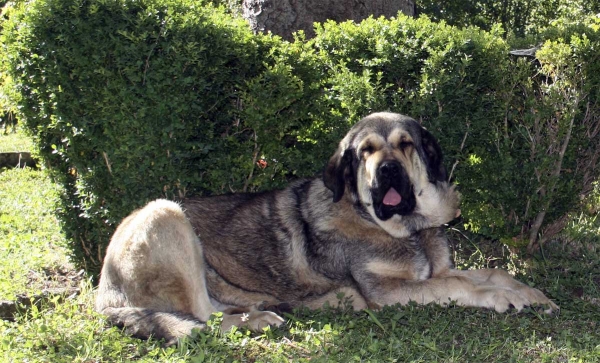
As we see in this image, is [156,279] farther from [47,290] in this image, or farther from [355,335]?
[47,290]

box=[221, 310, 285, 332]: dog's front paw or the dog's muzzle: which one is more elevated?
the dog's muzzle

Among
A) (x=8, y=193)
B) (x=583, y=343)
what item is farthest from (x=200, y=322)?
(x=8, y=193)

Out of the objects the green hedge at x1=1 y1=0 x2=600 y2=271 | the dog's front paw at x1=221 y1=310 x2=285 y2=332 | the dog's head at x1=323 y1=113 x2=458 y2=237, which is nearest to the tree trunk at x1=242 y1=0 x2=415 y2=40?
the green hedge at x1=1 y1=0 x2=600 y2=271

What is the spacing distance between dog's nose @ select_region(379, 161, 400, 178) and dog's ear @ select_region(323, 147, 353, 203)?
425 mm

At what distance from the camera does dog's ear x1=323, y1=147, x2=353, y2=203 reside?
5508mm

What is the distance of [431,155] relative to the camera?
5.55 m

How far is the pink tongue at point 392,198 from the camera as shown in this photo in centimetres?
529

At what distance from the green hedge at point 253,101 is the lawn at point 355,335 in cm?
88

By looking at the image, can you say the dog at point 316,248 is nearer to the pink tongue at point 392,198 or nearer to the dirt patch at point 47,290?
the pink tongue at point 392,198

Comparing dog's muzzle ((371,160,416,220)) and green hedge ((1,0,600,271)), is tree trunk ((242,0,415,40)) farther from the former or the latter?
dog's muzzle ((371,160,416,220))

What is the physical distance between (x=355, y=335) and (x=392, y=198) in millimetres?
1098

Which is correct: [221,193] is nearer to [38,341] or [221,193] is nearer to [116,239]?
[116,239]

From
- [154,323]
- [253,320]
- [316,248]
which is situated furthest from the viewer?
[316,248]

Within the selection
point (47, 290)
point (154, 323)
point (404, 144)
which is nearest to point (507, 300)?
point (404, 144)
